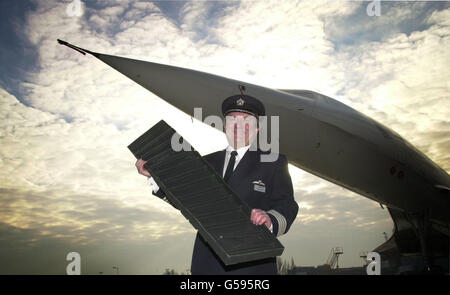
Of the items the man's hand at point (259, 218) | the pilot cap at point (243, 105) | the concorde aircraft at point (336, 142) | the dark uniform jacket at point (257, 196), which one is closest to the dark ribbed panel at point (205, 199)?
the man's hand at point (259, 218)

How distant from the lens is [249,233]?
6.47ft

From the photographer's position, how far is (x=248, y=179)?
8.66 feet

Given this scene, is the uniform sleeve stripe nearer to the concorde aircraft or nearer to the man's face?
the man's face

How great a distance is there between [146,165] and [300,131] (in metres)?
3.90

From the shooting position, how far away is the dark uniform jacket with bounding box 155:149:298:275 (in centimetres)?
236

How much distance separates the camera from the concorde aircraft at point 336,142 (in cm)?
462

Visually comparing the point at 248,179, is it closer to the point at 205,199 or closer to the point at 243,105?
the point at 205,199

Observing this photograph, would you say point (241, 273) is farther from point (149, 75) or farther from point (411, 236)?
point (411, 236)

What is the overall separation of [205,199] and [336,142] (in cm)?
472

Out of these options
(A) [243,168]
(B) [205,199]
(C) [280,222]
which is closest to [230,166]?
(A) [243,168]

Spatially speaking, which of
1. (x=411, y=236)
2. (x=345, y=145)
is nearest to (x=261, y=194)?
(x=345, y=145)

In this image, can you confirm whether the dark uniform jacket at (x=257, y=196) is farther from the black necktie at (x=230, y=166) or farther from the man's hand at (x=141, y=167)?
the man's hand at (x=141, y=167)

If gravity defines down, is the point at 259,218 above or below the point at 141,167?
below

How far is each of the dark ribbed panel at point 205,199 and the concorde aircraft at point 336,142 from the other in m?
1.63
